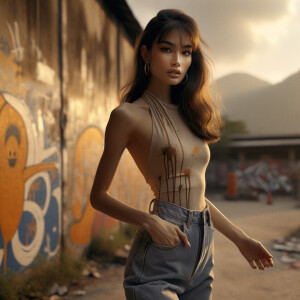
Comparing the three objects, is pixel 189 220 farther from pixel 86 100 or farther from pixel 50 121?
pixel 86 100

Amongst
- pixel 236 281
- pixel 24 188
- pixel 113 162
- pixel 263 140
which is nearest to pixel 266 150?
pixel 263 140

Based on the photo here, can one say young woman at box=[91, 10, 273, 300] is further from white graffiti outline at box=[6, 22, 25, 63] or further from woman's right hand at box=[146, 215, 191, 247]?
white graffiti outline at box=[6, 22, 25, 63]

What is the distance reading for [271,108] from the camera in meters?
121

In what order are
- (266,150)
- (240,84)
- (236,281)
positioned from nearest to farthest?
(236,281), (266,150), (240,84)

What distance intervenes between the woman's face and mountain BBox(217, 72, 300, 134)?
103 meters

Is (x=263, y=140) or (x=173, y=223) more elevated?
(x=173, y=223)

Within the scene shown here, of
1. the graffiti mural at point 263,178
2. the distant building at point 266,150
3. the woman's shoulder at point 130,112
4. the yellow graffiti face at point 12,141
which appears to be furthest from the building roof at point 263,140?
the woman's shoulder at point 130,112

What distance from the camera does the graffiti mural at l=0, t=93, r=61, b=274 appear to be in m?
3.27

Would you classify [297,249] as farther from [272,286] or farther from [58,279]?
[58,279]

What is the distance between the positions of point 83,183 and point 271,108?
4859 inches

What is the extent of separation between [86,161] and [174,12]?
12.5 feet

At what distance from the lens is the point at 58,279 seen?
4004mm

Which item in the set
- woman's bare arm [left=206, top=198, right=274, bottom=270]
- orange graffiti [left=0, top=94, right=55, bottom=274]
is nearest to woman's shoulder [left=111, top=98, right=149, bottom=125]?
woman's bare arm [left=206, top=198, right=274, bottom=270]

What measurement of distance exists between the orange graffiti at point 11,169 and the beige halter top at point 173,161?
220cm
